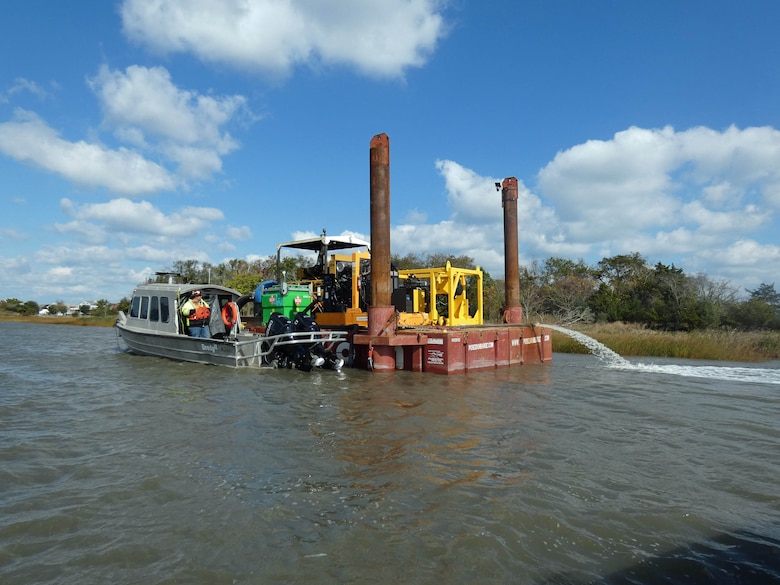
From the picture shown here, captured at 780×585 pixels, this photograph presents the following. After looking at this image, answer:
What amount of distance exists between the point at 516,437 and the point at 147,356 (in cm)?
1358

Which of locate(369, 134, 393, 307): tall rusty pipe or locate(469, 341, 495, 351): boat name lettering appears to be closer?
locate(369, 134, 393, 307): tall rusty pipe

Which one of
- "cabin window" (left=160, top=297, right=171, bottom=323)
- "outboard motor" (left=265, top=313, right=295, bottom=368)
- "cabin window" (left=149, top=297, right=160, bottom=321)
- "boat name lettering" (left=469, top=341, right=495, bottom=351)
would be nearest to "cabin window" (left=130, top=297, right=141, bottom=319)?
"cabin window" (left=149, top=297, right=160, bottom=321)

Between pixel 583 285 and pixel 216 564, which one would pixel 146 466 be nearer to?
pixel 216 564

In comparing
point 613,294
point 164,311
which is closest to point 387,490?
point 164,311

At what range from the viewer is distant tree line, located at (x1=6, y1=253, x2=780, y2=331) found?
28.2 m

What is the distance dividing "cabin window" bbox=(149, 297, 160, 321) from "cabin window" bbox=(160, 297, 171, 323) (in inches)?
8.5

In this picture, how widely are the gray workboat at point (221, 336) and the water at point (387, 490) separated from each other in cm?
349

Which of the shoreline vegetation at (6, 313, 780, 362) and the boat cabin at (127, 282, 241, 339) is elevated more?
the boat cabin at (127, 282, 241, 339)

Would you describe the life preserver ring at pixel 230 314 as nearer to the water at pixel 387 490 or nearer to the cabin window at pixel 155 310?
the cabin window at pixel 155 310

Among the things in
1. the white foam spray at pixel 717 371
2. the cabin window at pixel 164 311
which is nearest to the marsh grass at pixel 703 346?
the white foam spray at pixel 717 371

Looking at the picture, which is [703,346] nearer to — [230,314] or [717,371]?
[717,371]

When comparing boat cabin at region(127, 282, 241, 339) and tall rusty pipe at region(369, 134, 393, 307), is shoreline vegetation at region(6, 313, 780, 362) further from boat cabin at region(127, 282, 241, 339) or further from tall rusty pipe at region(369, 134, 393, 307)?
boat cabin at region(127, 282, 241, 339)

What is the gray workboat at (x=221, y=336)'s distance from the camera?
502 inches

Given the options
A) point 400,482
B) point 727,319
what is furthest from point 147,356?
point 727,319
